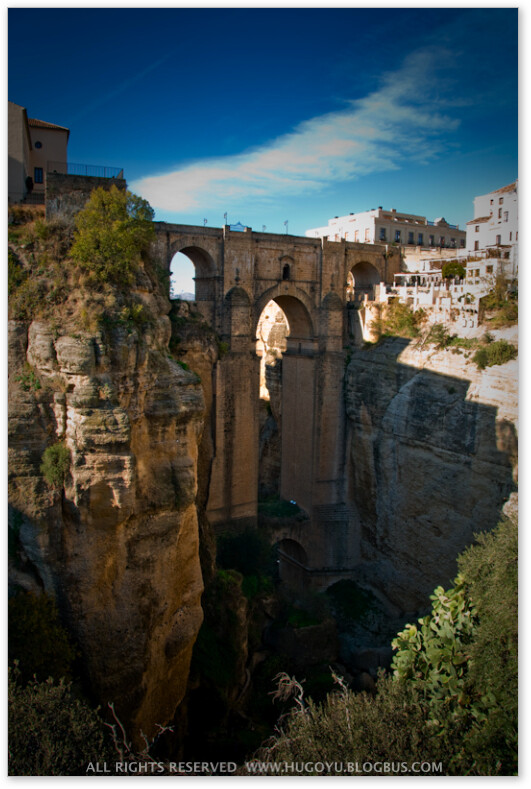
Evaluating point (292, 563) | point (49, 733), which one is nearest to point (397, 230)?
point (292, 563)

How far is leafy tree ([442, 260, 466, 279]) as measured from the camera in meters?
20.3

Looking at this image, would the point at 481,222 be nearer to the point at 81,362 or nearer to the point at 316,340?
the point at 316,340

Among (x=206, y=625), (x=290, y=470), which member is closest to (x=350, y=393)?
(x=290, y=470)

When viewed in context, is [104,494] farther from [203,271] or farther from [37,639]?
[203,271]

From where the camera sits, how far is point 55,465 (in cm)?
873

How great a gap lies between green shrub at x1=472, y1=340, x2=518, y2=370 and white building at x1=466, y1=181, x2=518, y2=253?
5.16 metres

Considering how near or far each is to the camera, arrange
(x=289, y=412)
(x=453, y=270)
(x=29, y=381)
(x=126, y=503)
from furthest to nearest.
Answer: (x=289, y=412) → (x=453, y=270) → (x=126, y=503) → (x=29, y=381)

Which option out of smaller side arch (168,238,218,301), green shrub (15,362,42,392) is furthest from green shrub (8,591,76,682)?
smaller side arch (168,238,218,301)

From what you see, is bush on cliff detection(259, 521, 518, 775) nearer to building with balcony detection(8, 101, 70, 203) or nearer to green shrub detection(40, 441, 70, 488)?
green shrub detection(40, 441, 70, 488)

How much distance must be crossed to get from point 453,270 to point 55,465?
1605cm

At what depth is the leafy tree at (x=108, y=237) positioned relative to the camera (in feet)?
31.3

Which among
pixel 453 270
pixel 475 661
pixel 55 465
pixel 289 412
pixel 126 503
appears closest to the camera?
pixel 475 661

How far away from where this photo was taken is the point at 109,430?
8.71 m

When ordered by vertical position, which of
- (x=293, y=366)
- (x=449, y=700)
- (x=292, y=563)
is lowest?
(x=292, y=563)
